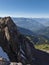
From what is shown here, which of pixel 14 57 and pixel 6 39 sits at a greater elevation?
pixel 6 39

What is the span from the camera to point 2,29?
257 ft

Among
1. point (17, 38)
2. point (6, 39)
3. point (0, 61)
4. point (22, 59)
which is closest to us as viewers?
point (0, 61)

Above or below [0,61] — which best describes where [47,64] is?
below

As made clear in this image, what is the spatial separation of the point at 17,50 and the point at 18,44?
329 centimetres

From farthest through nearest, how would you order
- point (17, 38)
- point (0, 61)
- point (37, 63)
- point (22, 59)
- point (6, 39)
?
point (37, 63) → point (17, 38) → point (6, 39) → point (22, 59) → point (0, 61)

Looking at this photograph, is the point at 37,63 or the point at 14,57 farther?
the point at 37,63

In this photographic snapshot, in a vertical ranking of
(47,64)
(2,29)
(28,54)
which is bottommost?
(47,64)

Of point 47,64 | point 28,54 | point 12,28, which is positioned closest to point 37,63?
point 47,64

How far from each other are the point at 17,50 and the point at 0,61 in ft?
125

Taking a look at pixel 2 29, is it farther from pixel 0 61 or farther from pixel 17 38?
pixel 0 61

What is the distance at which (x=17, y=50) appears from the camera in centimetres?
7306

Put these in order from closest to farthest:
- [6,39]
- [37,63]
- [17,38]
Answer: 1. [6,39]
2. [17,38]
3. [37,63]

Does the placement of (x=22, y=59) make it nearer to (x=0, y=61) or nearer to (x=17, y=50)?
(x=17, y=50)

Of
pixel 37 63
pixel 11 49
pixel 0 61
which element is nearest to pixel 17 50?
pixel 11 49
